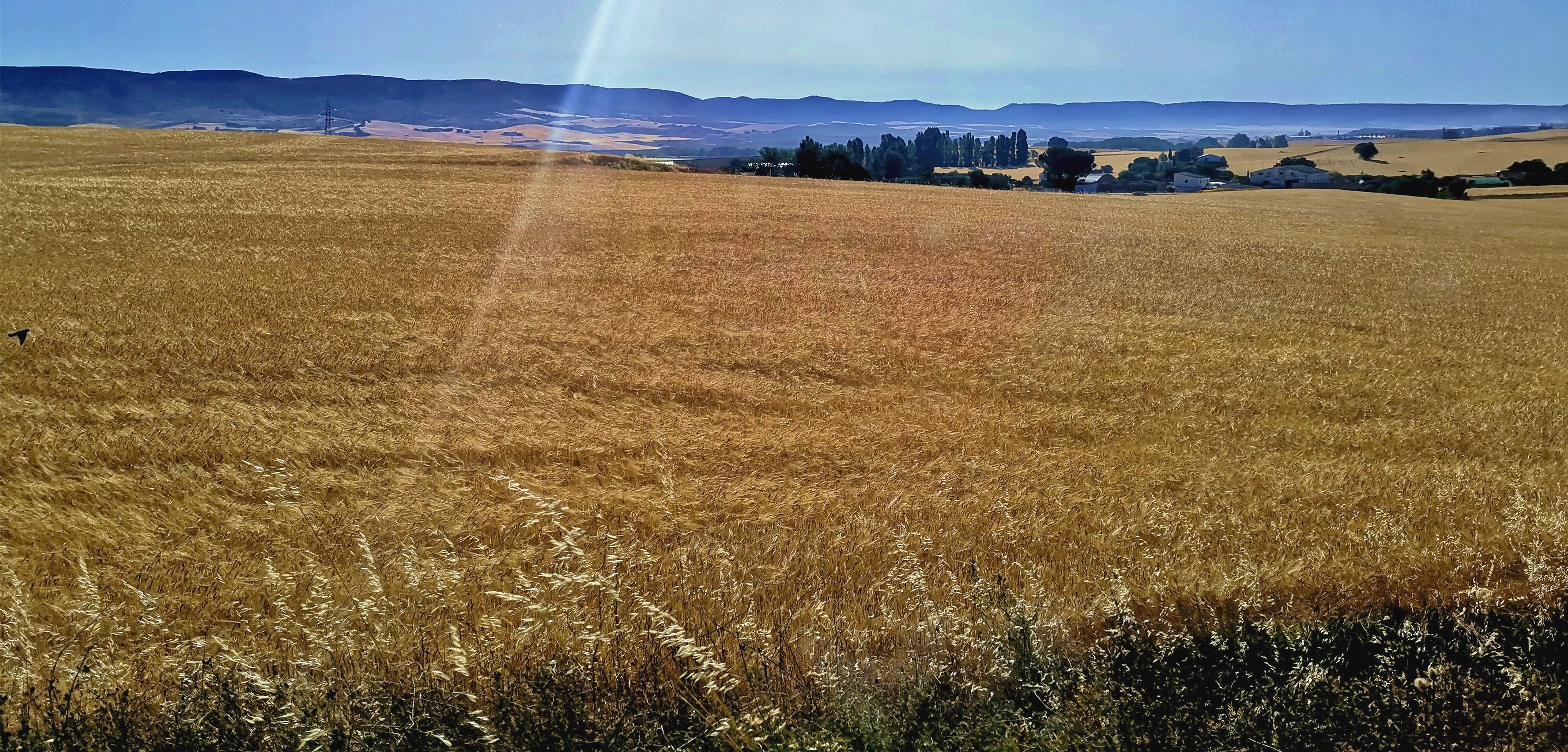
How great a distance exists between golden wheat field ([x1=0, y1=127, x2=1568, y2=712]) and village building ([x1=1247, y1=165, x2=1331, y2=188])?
64288mm

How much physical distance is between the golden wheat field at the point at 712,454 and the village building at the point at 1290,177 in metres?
64.3

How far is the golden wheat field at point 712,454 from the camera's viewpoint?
439 cm

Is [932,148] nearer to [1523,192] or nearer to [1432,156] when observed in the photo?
[1432,156]

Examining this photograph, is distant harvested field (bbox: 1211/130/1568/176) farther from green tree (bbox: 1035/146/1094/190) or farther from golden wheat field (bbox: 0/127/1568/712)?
golden wheat field (bbox: 0/127/1568/712)

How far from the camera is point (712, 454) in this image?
23.1 ft

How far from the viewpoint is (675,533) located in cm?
550

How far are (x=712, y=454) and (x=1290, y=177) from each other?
83.3 meters

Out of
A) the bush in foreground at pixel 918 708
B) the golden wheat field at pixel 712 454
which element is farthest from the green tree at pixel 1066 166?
the bush in foreground at pixel 918 708

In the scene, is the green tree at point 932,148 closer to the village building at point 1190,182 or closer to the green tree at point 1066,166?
the green tree at point 1066,166

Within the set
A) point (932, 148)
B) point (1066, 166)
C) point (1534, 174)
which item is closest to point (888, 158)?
point (1066, 166)

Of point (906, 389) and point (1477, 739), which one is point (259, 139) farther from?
point (1477, 739)

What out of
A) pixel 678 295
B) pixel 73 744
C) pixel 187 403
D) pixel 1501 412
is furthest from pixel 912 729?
pixel 678 295

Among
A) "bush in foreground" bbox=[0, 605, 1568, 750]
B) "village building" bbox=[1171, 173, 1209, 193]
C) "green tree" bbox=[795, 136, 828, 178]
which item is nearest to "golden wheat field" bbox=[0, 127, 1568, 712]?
"bush in foreground" bbox=[0, 605, 1568, 750]

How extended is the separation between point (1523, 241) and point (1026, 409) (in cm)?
3165
